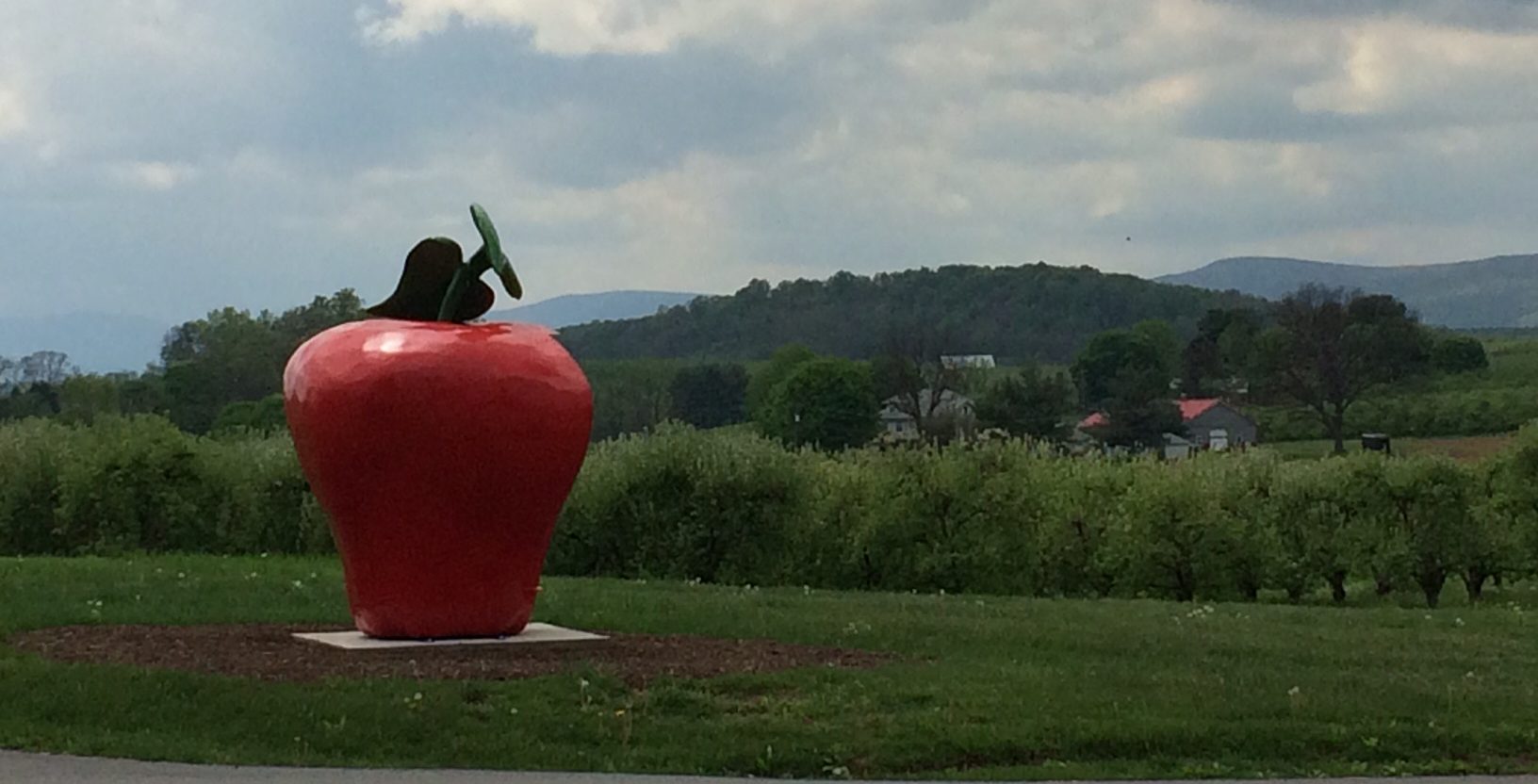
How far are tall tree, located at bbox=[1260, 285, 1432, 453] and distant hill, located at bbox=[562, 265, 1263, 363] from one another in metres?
24.8

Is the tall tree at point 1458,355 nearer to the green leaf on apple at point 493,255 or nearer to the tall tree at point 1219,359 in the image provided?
the tall tree at point 1219,359

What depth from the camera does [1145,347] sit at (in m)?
97.5

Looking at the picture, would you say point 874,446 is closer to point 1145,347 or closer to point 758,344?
point 1145,347

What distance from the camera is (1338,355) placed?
83.1 meters

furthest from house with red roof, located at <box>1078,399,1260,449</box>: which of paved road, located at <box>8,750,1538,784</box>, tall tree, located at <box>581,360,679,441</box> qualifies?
paved road, located at <box>8,750,1538,784</box>

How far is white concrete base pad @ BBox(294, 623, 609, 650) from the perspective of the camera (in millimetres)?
16266

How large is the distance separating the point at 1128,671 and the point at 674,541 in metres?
18.3

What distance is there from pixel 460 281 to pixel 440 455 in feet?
6.40

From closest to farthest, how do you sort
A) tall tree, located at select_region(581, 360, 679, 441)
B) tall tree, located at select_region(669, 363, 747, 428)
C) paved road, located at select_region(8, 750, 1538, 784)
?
paved road, located at select_region(8, 750, 1538, 784) < tall tree, located at select_region(581, 360, 679, 441) < tall tree, located at select_region(669, 363, 747, 428)

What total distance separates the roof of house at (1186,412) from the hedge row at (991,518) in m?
44.7

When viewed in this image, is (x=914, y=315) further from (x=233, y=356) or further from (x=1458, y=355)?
(x=233, y=356)

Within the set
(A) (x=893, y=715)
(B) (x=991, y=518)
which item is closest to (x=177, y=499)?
(B) (x=991, y=518)

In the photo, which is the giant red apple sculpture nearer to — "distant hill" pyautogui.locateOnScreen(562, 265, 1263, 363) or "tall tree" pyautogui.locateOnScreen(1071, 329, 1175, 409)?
"tall tree" pyautogui.locateOnScreen(1071, 329, 1175, 409)

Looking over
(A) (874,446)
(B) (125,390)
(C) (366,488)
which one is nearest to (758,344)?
(B) (125,390)
